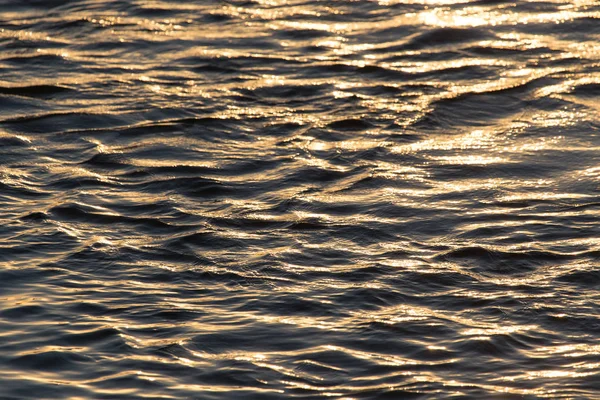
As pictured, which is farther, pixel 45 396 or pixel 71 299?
pixel 71 299

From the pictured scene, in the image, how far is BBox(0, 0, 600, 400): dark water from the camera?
5.93 m

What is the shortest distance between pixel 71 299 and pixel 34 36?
5.75m

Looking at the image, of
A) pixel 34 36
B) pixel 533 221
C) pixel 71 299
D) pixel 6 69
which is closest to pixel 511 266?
pixel 533 221

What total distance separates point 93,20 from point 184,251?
5.65 meters

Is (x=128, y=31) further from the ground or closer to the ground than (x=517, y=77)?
further from the ground

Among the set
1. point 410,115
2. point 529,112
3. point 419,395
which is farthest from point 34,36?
point 419,395

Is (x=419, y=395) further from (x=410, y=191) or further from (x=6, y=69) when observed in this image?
(x=6, y=69)

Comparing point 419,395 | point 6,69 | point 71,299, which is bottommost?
point 419,395

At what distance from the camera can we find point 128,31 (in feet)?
Answer: 38.7

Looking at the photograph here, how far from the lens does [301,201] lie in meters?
7.87

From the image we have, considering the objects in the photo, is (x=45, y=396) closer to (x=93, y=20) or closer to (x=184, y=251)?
(x=184, y=251)

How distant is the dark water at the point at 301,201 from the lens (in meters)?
5.93

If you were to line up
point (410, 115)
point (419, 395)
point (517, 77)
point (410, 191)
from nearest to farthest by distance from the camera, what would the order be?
point (419, 395)
point (410, 191)
point (410, 115)
point (517, 77)

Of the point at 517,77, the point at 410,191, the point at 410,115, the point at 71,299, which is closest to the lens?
the point at 71,299
